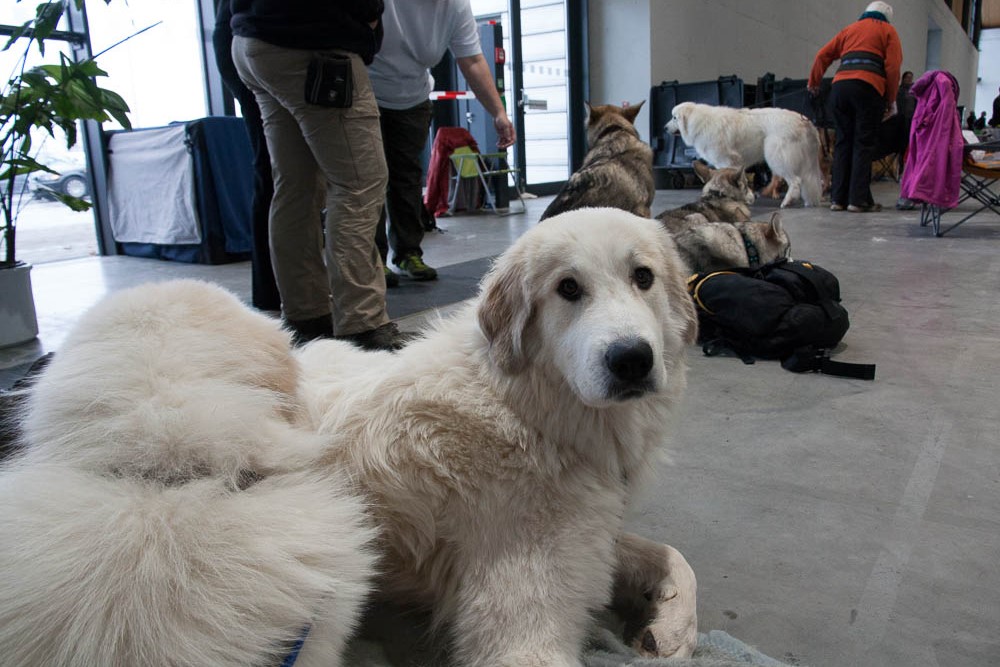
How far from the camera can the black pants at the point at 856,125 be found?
7516 mm

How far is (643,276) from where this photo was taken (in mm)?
1379

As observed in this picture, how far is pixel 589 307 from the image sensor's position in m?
1.30

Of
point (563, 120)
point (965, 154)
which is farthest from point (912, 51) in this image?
point (965, 154)

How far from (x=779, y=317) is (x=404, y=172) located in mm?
2551

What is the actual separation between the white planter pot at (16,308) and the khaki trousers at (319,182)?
164cm

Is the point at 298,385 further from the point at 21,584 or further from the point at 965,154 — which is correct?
the point at 965,154

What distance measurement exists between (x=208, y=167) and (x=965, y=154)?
684cm

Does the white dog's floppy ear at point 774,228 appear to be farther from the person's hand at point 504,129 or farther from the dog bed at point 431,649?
the dog bed at point 431,649

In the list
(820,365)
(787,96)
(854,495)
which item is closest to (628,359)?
(854,495)

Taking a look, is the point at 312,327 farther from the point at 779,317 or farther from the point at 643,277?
the point at 643,277

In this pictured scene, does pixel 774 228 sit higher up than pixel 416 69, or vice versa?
pixel 416 69

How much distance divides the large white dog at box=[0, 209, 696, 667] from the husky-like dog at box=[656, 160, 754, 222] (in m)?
3.73

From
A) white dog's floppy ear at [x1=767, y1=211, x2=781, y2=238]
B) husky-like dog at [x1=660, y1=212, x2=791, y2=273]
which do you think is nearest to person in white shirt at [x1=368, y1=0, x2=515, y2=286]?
husky-like dog at [x1=660, y1=212, x2=791, y2=273]

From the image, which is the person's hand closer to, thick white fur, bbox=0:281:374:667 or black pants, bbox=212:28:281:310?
black pants, bbox=212:28:281:310
